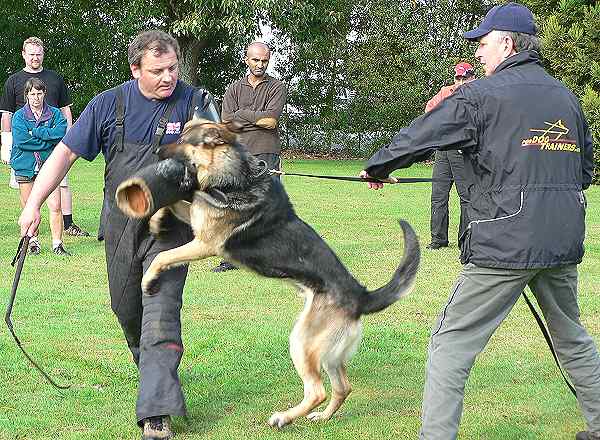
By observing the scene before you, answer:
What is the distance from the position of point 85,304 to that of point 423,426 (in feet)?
A: 13.6

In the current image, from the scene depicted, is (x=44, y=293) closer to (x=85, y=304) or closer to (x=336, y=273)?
(x=85, y=304)

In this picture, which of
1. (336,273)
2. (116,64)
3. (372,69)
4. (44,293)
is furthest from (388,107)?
(336,273)

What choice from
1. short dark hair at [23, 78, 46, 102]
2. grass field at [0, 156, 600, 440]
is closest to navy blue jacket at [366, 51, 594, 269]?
grass field at [0, 156, 600, 440]

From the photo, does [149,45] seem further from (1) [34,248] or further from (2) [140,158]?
(1) [34,248]

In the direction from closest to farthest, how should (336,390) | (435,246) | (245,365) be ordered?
(336,390) → (245,365) → (435,246)

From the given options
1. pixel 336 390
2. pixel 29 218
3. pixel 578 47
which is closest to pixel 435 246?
pixel 336 390

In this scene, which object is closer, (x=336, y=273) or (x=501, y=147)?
(x=501, y=147)

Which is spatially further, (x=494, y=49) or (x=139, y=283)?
(x=139, y=283)

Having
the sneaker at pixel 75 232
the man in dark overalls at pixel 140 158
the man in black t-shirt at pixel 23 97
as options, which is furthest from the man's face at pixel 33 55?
the man in dark overalls at pixel 140 158

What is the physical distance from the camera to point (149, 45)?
4359mm

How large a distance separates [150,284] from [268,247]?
2.20ft

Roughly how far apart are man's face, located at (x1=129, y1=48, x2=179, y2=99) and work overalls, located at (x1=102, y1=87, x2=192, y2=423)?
115mm

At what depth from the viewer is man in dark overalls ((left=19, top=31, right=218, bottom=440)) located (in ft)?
14.3

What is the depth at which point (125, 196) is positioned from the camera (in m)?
4.00
